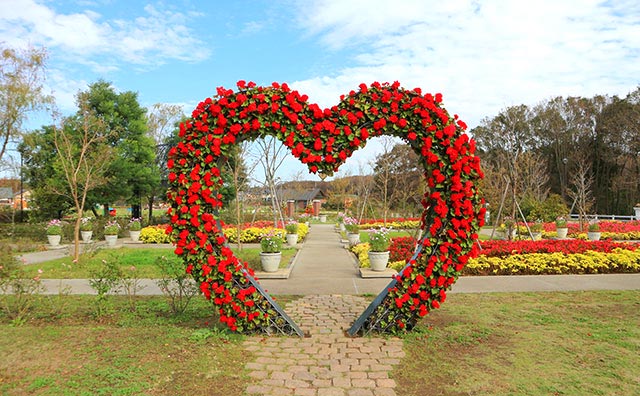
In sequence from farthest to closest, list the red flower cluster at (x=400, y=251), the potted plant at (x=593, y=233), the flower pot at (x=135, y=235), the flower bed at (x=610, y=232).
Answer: the flower pot at (x=135, y=235) < the flower bed at (x=610, y=232) < the potted plant at (x=593, y=233) < the red flower cluster at (x=400, y=251)

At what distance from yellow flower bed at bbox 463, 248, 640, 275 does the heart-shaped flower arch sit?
15.9 feet

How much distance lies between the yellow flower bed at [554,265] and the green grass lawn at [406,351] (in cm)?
301

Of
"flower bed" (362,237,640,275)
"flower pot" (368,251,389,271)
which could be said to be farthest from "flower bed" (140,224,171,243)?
"flower pot" (368,251,389,271)

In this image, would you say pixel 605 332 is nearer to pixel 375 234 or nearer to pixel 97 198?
pixel 375 234

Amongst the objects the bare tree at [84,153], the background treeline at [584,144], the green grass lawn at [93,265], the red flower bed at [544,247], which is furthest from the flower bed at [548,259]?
the background treeline at [584,144]

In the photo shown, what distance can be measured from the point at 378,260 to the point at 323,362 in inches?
220

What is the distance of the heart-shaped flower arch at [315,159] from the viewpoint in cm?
480

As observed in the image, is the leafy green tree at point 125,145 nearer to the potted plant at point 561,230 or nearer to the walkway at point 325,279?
the walkway at point 325,279

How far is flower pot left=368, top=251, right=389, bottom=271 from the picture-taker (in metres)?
9.65

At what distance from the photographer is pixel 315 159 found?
15.7 ft

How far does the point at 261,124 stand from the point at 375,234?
5.81 m

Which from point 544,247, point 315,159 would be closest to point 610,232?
point 544,247

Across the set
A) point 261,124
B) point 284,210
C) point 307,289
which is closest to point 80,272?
point 307,289

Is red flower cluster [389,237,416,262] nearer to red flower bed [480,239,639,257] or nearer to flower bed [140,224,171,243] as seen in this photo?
red flower bed [480,239,639,257]
